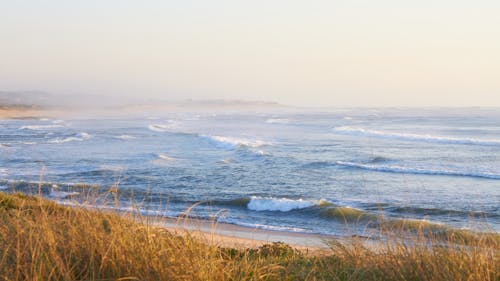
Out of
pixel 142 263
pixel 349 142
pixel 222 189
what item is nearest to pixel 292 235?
pixel 222 189

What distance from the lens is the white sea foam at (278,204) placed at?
17781mm

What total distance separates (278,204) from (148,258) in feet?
44.3

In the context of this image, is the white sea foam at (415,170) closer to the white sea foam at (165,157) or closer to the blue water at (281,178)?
the blue water at (281,178)

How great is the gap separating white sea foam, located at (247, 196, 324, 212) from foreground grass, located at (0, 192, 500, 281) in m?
11.8

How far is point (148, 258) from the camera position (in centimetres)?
465

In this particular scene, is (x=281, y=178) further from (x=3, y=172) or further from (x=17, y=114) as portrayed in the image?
(x=17, y=114)

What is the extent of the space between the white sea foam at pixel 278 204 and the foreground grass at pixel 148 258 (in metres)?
11.8

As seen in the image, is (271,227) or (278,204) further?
(278,204)

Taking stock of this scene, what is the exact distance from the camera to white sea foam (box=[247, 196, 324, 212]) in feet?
58.3

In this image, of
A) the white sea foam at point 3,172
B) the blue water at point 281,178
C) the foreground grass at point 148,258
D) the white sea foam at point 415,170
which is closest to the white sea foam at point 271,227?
the blue water at point 281,178

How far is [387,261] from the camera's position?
551cm

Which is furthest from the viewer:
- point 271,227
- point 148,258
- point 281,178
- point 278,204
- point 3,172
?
point 3,172

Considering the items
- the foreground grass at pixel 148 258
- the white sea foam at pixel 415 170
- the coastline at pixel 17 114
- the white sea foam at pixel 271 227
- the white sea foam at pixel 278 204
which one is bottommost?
the coastline at pixel 17 114

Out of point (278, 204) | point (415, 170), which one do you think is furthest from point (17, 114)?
point (278, 204)
